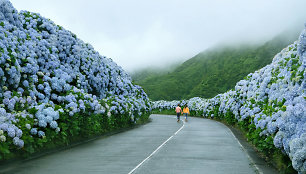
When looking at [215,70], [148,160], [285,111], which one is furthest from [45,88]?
[215,70]

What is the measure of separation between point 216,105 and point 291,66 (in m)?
29.3

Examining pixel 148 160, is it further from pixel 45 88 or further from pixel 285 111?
pixel 45 88

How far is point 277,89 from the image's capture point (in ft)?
43.6

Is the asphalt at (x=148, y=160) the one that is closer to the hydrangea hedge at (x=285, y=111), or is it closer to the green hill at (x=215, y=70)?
the hydrangea hedge at (x=285, y=111)

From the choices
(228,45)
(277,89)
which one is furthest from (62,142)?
(228,45)

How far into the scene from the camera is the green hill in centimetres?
13712

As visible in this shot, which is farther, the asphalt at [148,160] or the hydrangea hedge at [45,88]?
the hydrangea hedge at [45,88]

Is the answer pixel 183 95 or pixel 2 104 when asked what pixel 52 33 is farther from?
Answer: pixel 183 95

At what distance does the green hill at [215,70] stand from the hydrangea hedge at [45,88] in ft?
346

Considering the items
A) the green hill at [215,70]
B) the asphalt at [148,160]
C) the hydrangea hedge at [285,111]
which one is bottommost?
the asphalt at [148,160]

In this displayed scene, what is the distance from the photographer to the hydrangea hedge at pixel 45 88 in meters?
A: 12.0

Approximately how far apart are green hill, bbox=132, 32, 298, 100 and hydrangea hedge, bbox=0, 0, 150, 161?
346 ft

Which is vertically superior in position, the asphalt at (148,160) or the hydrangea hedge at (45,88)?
the hydrangea hedge at (45,88)

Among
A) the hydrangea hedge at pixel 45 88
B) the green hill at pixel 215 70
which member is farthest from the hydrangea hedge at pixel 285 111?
the green hill at pixel 215 70
